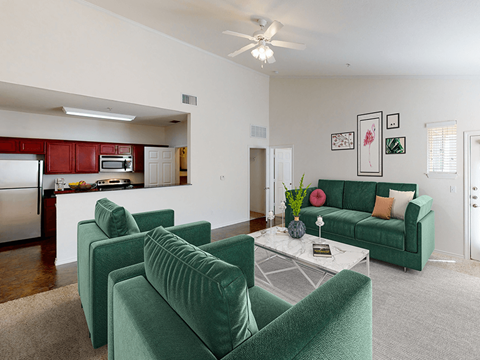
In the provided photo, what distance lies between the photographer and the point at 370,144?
442 cm

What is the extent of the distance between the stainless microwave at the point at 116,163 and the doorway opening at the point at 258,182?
3317 mm

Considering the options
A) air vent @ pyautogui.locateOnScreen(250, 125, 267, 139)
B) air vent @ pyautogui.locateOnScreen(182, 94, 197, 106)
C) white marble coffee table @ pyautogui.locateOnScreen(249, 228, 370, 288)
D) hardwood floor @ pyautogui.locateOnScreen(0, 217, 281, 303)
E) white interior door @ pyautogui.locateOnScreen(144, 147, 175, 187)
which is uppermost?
air vent @ pyautogui.locateOnScreen(182, 94, 197, 106)

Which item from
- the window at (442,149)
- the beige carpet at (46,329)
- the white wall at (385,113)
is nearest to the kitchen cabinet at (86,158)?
the beige carpet at (46,329)

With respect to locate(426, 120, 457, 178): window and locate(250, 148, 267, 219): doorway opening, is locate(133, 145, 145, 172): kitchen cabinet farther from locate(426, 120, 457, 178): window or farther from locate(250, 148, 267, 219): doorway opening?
locate(426, 120, 457, 178): window

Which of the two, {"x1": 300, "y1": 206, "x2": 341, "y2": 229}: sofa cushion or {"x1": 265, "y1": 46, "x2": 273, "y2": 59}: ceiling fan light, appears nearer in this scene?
{"x1": 265, "y1": 46, "x2": 273, "y2": 59}: ceiling fan light

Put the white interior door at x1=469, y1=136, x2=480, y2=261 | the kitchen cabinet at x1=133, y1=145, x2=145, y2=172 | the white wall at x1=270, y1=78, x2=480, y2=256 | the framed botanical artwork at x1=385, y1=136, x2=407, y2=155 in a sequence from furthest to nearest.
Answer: the kitchen cabinet at x1=133, y1=145, x2=145, y2=172
the framed botanical artwork at x1=385, y1=136, x2=407, y2=155
the white wall at x1=270, y1=78, x2=480, y2=256
the white interior door at x1=469, y1=136, x2=480, y2=261

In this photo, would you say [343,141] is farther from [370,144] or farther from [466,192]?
[466,192]

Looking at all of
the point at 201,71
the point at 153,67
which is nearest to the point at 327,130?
the point at 201,71

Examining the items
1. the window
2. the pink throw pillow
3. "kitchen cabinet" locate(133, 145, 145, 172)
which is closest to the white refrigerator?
"kitchen cabinet" locate(133, 145, 145, 172)

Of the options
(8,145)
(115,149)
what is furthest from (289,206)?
(8,145)

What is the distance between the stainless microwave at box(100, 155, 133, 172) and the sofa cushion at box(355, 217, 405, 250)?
5436 millimetres

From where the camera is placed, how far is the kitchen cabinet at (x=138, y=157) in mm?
6352

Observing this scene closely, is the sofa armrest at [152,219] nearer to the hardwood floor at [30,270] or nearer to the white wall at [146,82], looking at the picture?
the hardwood floor at [30,270]

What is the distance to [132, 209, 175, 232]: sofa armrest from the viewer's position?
9.20 feet
